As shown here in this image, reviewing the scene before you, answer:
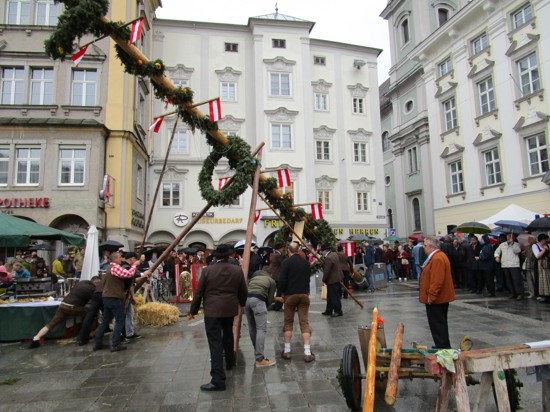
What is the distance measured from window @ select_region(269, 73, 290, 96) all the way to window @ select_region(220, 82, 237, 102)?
2.57 m

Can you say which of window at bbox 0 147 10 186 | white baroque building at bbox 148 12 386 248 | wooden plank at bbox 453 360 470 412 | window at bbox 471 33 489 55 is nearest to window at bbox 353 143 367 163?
white baroque building at bbox 148 12 386 248

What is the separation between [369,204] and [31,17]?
2337 centimetres

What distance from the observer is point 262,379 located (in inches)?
220

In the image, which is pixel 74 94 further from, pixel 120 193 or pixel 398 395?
pixel 398 395

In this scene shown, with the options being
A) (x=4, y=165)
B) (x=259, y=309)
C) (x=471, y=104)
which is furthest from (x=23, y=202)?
(x=471, y=104)

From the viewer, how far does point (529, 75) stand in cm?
2023

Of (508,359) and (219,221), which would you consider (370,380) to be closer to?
(508,359)

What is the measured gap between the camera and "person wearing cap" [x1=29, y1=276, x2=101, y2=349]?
812cm

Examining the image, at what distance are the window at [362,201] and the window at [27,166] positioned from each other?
2031 cm

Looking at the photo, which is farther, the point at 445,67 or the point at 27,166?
the point at 445,67

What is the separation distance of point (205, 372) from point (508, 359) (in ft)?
13.8

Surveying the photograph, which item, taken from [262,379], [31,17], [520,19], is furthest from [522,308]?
[31,17]

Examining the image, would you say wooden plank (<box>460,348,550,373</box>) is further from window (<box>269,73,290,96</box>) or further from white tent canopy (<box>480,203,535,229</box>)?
window (<box>269,73,290,96</box>)

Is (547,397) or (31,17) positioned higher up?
(31,17)
